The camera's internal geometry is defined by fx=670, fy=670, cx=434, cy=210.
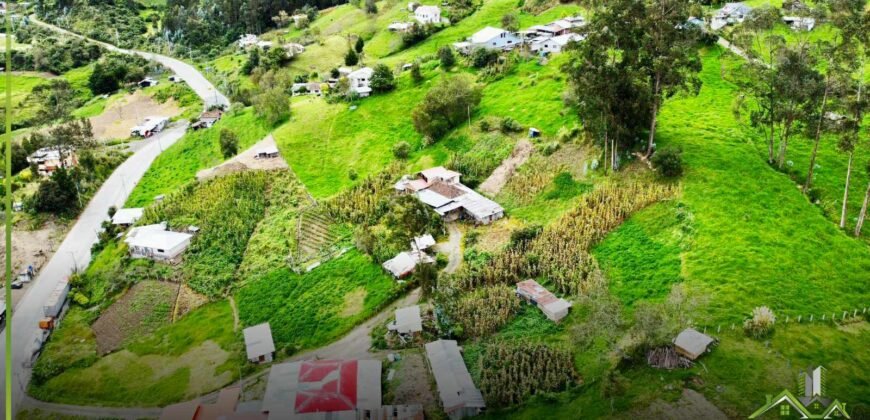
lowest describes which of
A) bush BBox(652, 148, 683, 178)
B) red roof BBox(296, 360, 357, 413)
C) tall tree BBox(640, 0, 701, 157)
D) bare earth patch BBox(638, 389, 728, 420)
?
red roof BBox(296, 360, 357, 413)

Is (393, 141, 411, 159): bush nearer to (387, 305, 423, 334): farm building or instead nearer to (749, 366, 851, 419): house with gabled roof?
(387, 305, 423, 334): farm building

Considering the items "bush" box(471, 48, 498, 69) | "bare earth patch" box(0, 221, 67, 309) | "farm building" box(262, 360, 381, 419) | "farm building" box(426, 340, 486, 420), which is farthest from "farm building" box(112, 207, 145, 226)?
"bush" box(471, 48, 498, 69)

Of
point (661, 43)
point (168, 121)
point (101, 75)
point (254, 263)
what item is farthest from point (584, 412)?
point (101, 75)

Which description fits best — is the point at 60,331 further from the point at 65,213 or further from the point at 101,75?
the point at 101,75

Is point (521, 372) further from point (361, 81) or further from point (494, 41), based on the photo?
point (494, 41)

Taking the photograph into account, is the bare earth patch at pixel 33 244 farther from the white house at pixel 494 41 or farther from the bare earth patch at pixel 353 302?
the white house at pixel 494 41

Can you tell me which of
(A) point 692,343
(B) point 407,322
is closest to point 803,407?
(A) point 692,343
